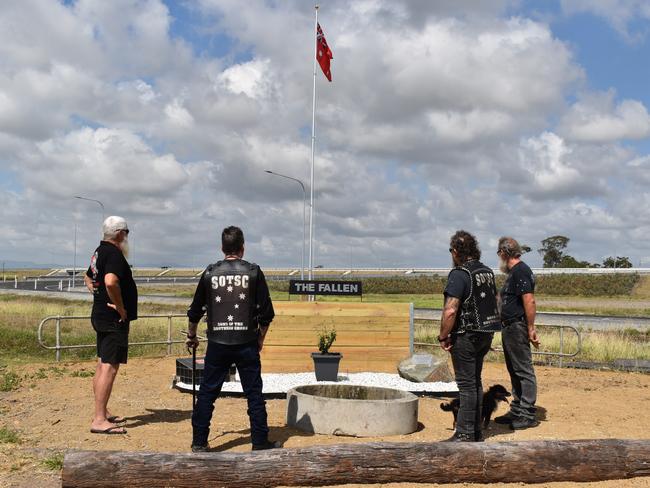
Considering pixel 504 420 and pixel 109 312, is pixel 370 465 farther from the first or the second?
pixel 109 312

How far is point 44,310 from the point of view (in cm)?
2795

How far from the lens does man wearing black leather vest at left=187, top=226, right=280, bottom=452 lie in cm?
562

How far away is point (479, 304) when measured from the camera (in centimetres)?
596

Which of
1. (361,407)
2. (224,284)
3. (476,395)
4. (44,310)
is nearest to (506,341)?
(476,395)

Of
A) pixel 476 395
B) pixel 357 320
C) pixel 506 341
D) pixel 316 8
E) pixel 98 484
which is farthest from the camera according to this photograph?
pixel 316 8

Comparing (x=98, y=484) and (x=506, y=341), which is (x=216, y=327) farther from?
(x=506, y=341)

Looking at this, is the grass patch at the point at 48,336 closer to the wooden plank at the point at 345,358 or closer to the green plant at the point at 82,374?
the green plant at the point at 82,374

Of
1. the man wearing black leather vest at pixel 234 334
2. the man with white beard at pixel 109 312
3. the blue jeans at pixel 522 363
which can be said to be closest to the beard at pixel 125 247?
the man with white beard at pixel 109 312

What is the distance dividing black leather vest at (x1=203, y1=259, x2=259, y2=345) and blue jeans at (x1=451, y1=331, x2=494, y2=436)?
183 centimetres

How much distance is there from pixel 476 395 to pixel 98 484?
10.7 ft

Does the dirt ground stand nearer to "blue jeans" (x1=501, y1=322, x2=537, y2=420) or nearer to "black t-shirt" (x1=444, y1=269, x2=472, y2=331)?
"blue jeans" (x1=501, y1=322, x2=537, y2=420)

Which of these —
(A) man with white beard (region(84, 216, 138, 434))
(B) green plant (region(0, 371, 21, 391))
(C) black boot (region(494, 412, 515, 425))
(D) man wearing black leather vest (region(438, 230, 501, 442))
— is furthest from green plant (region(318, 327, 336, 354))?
(B) green plant (region(0, 371, 21, 391))

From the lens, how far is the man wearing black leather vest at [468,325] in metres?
5.92

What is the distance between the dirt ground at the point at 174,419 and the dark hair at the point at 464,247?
189 centimetres
